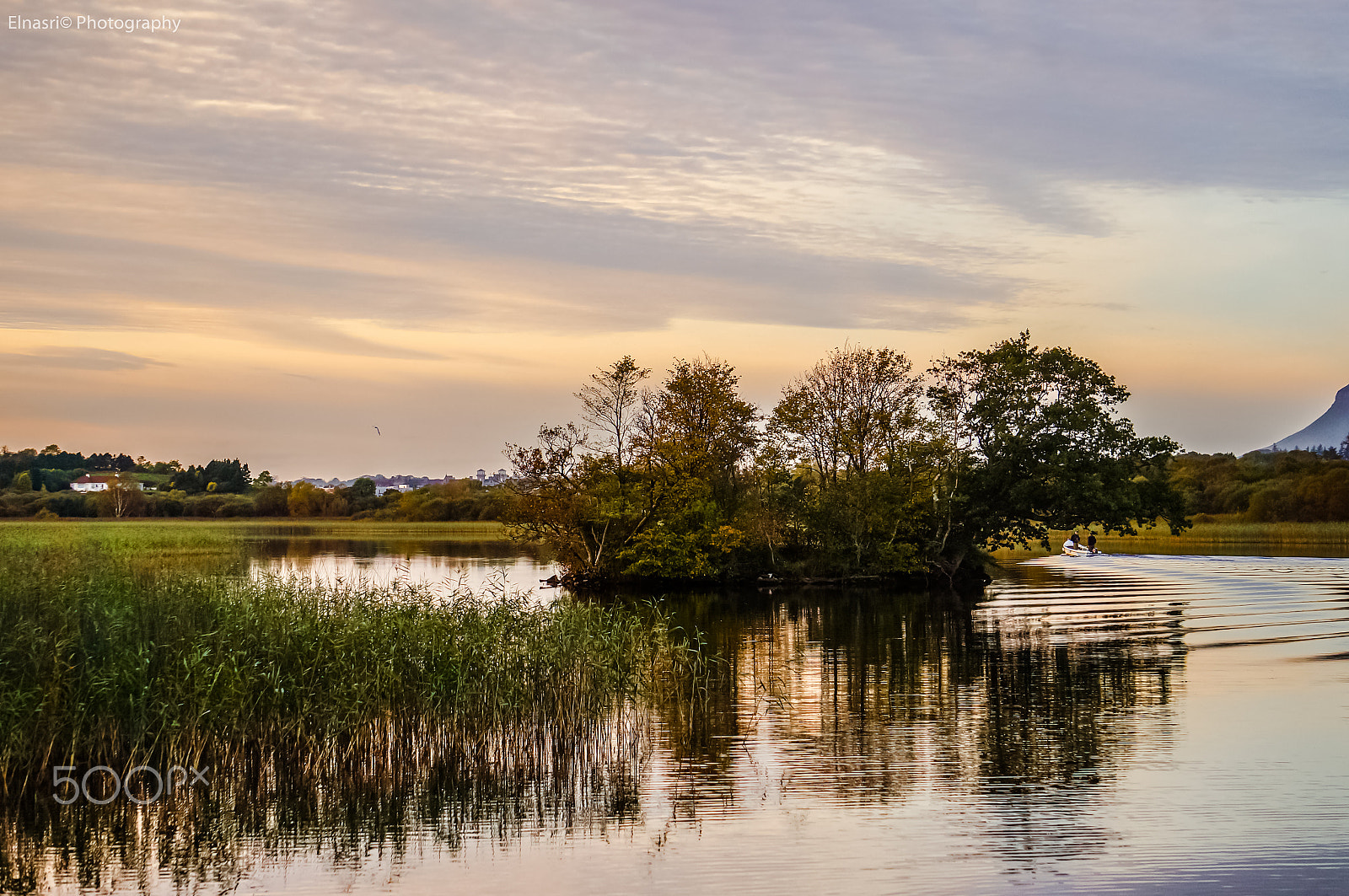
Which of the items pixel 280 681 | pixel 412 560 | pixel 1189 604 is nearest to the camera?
pixel 280 681

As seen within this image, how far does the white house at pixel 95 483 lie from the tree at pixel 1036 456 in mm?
43401

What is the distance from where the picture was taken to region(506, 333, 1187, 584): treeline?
4928cm

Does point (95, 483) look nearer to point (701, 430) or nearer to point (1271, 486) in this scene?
point (701, 430)

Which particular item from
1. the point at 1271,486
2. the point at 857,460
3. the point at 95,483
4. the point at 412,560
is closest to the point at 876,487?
the point at 857,460

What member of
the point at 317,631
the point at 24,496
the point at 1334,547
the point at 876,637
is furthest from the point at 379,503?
the point at 317,631

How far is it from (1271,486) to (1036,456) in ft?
198

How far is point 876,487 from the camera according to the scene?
4891 centimetres

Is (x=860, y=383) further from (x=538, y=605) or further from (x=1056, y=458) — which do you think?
(x=538, y=605)

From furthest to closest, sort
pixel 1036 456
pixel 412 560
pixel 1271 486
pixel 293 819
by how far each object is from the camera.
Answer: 1. pixel 1271 486
2. pixel 412 560
3. pixel 1036 456
4. pixel 293 819

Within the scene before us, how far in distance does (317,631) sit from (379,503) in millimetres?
119836

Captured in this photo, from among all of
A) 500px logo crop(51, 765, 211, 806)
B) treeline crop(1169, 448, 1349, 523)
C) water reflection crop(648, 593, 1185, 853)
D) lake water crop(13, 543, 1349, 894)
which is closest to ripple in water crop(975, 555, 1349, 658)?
water reflection crop(648, 593, 1185, 853)

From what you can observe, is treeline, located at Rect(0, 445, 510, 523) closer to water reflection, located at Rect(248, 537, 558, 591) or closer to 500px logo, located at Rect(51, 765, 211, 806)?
water reflection, located at Rect(248, 537, 558, 591)

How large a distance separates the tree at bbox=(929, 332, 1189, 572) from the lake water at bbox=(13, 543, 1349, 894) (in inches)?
941

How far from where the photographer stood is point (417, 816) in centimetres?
1293
